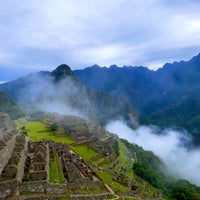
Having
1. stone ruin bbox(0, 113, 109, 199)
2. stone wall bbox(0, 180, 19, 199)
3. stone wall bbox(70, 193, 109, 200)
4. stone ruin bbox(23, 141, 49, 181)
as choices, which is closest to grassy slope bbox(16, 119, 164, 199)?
stone ruin bbox(0, 113, 109, 199)

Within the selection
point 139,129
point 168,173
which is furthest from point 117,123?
point 168,173

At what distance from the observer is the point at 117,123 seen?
18762 cm

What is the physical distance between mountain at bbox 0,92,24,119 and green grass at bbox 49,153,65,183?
73469 mm

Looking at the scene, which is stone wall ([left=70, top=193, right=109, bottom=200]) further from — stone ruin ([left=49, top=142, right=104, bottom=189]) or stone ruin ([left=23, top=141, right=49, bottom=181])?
stone ruin ([left=23, top=141, right=49, bottom=181])

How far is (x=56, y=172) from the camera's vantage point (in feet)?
132

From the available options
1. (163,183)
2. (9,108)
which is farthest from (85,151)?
(9,108)

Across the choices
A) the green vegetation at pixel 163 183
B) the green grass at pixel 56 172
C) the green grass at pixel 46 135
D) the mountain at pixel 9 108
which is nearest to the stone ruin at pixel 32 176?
the green grass at pixel 56 172

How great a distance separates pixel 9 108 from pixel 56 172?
3513 inches

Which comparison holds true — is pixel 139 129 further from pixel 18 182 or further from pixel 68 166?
pixel 18 182

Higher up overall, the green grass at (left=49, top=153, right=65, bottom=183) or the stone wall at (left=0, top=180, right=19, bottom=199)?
the stone wall at (left=0, top=180, right=19, bottom=199)

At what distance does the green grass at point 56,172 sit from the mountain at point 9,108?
73469 mm

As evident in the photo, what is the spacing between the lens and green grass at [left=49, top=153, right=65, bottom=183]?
3663 centimetres

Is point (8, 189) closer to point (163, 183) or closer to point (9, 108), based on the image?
point (163, 183)

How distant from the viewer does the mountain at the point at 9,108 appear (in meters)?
119
